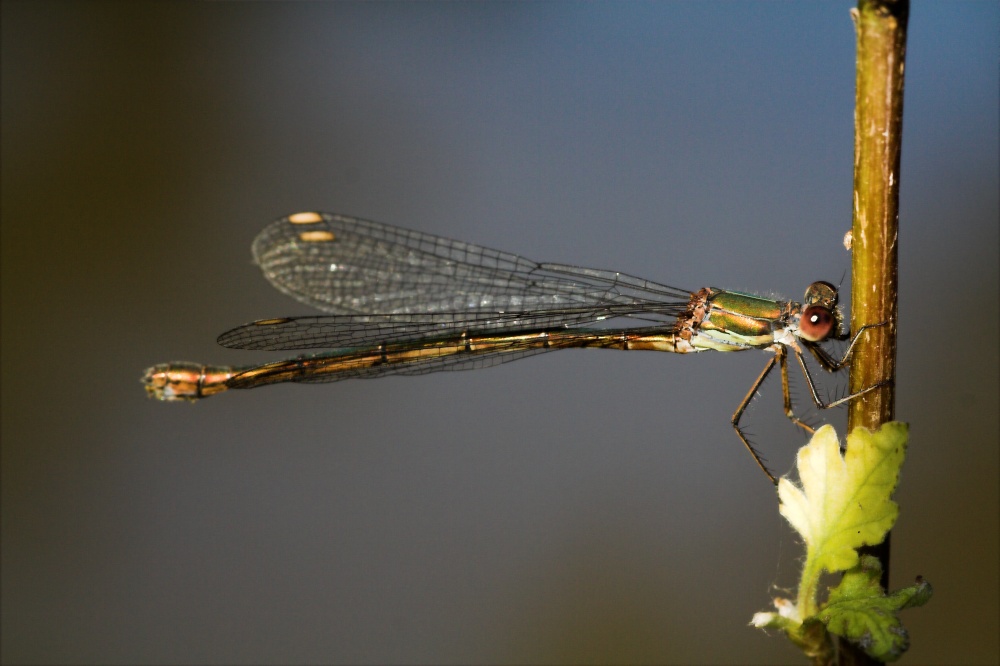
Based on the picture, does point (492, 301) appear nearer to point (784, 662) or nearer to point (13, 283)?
point (784, 662)

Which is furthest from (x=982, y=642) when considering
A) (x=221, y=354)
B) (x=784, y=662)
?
(x=221, y=354)

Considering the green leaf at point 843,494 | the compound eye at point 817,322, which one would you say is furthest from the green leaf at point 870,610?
the compound eye at point 817,322

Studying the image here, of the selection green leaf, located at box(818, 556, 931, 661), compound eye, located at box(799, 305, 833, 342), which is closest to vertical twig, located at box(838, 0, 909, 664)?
green leaf, located at box(818, 556, 931, 661)

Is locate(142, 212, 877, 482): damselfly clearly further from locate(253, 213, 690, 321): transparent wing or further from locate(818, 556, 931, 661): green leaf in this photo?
locate(818, 556, 931, 661): green leaf

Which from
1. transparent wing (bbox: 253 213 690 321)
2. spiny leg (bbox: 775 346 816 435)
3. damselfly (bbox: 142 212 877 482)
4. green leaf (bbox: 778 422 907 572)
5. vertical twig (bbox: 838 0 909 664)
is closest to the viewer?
vertical twig (bbox: 838 0 909 664)

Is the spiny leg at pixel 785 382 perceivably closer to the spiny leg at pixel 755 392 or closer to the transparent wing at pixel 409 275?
the spiny leg at pixel 755 392

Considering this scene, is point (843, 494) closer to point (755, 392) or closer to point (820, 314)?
point (820, 314)
